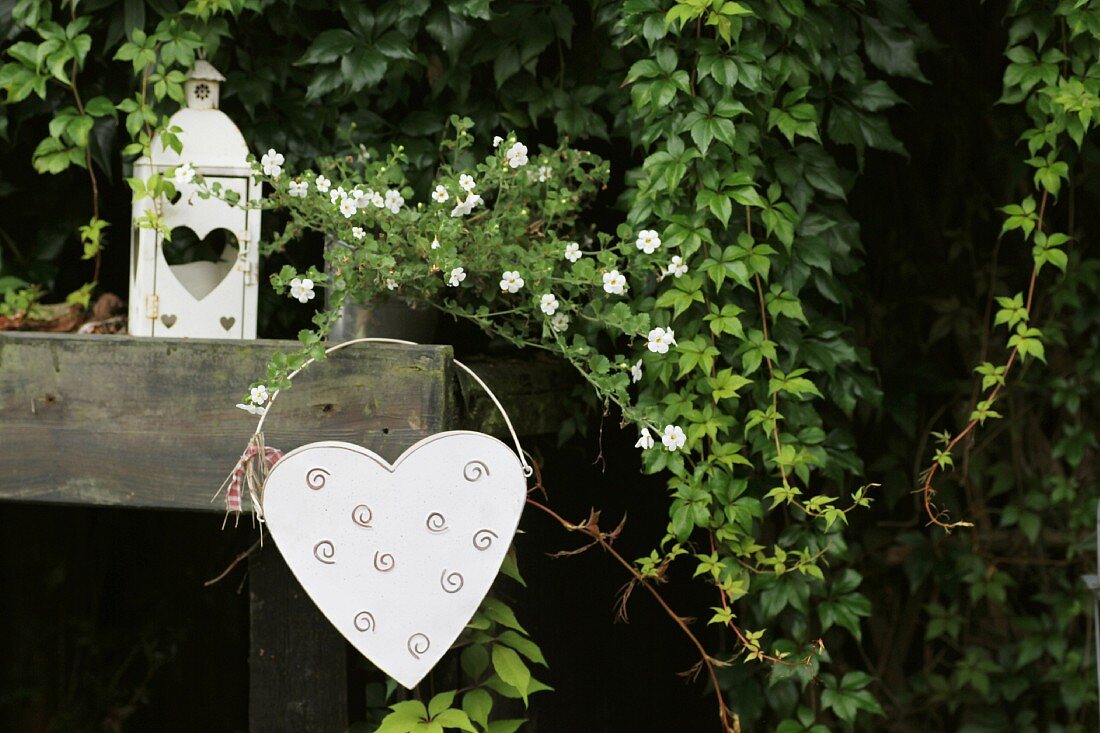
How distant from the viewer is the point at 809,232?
1569 millimetres

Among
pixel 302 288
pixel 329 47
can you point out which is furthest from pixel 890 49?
pixel 302 288

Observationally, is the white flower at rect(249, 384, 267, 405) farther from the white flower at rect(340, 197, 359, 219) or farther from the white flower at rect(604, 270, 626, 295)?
the white flower at rect(604, 270, 626, 295)

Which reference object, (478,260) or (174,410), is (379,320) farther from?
(174,410)

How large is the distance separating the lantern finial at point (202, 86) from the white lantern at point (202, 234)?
0.06ft

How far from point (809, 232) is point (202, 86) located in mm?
883

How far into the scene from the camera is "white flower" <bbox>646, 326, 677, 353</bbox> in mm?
1396

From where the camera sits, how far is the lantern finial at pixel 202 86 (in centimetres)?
165

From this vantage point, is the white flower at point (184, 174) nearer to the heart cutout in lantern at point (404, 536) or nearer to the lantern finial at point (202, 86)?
the lantern finial at point (202, 86)

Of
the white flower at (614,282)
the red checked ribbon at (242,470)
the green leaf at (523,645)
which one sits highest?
the white flower at (614,282)

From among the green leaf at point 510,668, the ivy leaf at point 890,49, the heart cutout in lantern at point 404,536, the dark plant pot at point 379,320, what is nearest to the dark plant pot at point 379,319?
the dark plant pot at point 379,320

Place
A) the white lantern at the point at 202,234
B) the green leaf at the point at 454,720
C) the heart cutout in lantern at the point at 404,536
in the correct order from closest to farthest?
1. the heart cutout in lantern at the point at 404,536
2. the green leaf at the point at 454,720
3. the white lantern at the point at 202,234

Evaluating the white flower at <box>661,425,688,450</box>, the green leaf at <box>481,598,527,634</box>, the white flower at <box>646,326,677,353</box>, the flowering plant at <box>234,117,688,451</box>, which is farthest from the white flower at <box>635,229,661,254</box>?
the green leaf at <box>481,598,527,634</box>

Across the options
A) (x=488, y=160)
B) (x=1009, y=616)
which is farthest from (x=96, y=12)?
(x=1009, y=616)

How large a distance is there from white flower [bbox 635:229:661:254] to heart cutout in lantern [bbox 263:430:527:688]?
39 centimetres
